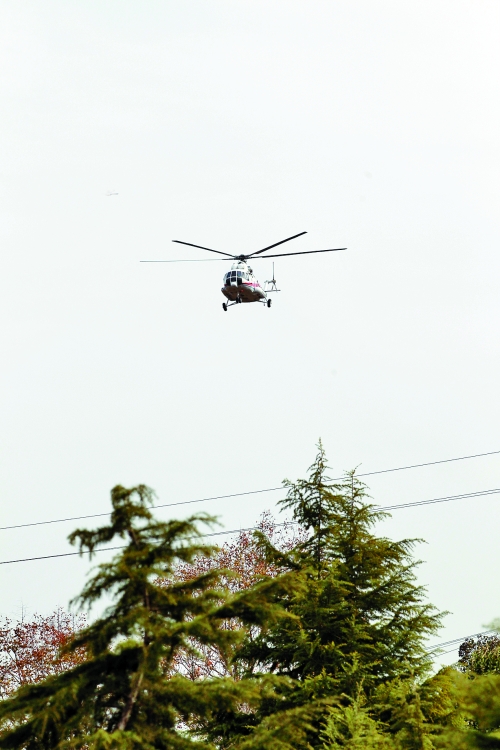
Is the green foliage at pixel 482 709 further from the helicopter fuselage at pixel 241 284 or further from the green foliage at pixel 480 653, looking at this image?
the helicopter fuselage at pixel 241 284

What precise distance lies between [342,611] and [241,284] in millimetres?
24826

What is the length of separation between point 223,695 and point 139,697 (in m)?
0.75

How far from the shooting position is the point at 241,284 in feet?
134

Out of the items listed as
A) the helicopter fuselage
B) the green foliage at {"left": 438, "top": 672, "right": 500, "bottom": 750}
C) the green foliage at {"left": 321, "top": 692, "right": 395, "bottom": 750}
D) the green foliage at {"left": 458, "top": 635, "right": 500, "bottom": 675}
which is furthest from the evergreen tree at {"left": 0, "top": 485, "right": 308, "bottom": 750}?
the helicopter fuselage

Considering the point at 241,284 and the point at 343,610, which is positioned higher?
the point at 241,284

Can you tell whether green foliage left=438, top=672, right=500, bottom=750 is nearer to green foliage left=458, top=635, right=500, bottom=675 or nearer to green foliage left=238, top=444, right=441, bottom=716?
green foliage left=238, top=444, right=441, bottom=716

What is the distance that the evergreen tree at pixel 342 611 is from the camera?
16844 millimetres

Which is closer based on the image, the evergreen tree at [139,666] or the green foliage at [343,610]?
the evergreen tree at [139,666]

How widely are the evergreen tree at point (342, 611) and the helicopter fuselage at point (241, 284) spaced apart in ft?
72.9

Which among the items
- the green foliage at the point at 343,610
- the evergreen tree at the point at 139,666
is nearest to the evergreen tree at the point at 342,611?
the green foliage at the point at 343,610

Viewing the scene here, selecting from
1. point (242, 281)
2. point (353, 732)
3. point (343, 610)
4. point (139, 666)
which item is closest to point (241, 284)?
point (242, 281)

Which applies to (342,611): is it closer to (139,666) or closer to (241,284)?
(139,666)

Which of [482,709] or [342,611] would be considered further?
[342,611]

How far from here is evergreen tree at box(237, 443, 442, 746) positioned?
16.8 meters
